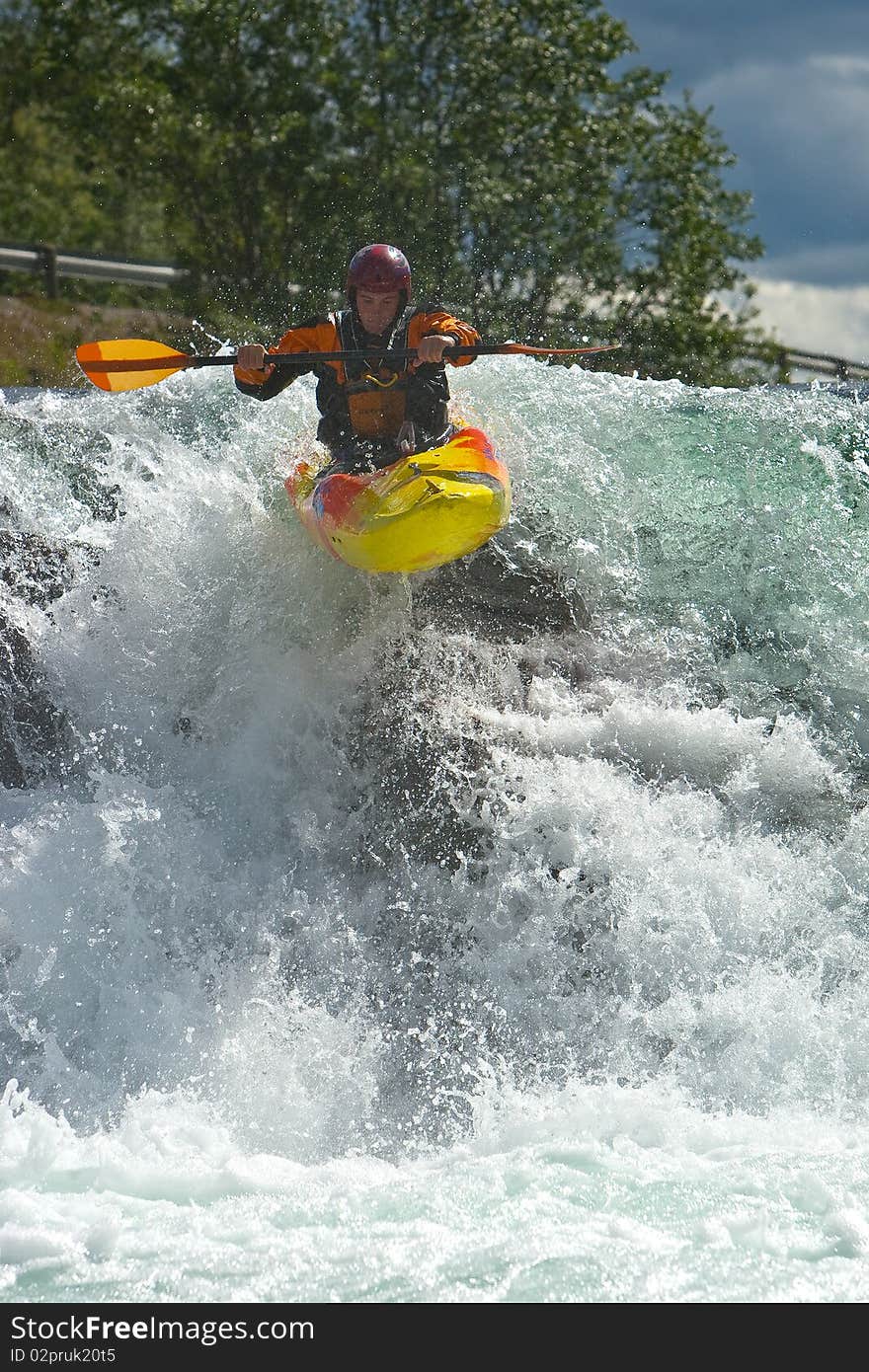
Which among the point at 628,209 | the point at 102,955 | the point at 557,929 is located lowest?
the point at 102,955

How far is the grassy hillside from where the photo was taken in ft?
38.3

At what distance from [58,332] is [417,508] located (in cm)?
873

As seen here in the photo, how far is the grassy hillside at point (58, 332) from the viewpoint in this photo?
1169 cm

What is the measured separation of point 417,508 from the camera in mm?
4805

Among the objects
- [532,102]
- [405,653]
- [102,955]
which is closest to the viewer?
[102,955]

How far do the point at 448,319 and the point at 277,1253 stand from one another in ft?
11.7

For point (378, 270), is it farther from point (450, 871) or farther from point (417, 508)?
point (450, 871)

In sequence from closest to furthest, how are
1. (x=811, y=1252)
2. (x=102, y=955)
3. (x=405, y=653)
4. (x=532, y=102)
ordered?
1. (x=811, y=1252)
2. (x=102, y=955)
3. (x=405, y=653)
4. (x=532, y=102)

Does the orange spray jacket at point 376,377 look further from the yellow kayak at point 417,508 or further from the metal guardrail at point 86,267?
the metal guardrail at point 86,267

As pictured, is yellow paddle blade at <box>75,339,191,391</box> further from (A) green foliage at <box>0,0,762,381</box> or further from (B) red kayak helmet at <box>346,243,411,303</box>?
(A) green foliage at <box>0,0,762,381</box>

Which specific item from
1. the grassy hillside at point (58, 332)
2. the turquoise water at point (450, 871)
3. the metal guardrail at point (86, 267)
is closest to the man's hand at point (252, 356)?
the turquoise water at point (450, 871)
